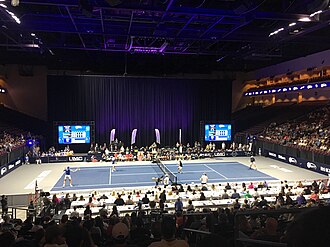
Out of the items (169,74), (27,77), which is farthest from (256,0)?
(27,77)

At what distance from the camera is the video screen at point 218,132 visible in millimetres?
39031

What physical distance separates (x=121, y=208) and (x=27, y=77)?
30.3 metres

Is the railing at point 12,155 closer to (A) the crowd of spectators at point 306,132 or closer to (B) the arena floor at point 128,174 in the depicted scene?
(B) the arena floor at point 128,174

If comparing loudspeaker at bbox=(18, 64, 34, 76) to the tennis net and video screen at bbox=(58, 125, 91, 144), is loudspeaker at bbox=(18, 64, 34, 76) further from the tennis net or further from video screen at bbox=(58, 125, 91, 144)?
the tennis net

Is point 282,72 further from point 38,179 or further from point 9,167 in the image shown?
point 9,167

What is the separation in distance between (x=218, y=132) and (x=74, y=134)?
1704 cm

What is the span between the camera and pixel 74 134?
3600 cm

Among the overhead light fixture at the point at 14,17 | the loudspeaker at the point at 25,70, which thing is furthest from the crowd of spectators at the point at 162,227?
the loudspeaker at the point at 25,70

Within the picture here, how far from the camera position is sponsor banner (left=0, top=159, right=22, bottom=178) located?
2475 centimetres

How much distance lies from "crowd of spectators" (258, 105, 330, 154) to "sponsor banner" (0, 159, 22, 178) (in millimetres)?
25442

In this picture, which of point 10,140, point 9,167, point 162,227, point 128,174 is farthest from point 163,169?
point 162,227

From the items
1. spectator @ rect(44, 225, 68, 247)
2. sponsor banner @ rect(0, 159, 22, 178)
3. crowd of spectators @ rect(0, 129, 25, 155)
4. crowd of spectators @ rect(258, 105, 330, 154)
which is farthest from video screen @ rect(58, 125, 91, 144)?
spectator @ rect(44, 225, 68, 247)

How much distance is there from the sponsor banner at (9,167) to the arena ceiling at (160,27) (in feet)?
31.4

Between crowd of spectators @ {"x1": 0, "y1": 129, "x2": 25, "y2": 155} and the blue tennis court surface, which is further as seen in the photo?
crowd of spectators @ {"x1": 0, "y1": 129, "x2": 25, "y2": 155}
